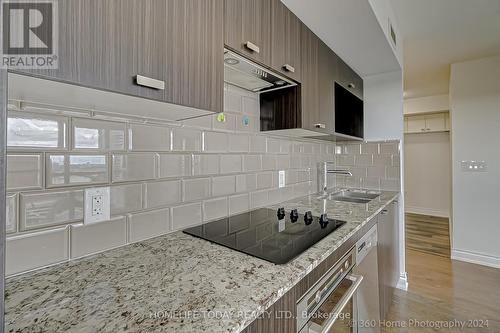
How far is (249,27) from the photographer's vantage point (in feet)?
3.47

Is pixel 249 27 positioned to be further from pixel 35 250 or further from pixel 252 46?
pixel 35 250

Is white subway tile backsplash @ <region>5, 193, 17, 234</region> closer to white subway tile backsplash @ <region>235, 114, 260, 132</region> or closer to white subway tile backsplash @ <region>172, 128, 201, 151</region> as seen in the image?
white subway tile backsplash @ <region>172, 128, 201, 151</region>

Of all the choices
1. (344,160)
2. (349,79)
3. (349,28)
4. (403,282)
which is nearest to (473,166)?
(344,160)

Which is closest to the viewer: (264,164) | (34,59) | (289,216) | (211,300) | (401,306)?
(34,59)

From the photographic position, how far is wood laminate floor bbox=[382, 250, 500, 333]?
1.84 metres

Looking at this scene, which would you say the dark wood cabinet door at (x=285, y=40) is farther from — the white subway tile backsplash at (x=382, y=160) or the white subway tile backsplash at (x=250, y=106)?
the white subway tile backsplash at (x=382, y=160)

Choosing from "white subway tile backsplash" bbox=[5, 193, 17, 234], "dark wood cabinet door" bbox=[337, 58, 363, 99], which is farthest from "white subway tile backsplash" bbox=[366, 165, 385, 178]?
"white subway tile backsplash" bbox=[5, 193, 17, 234]

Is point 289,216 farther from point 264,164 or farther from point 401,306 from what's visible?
point 401,306

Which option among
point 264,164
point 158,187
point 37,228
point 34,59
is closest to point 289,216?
point 264,164

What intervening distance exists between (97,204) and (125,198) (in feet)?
0.33

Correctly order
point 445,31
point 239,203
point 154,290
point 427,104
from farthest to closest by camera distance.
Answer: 1. point 427,104
2. point 445,31
3. point 239,203
4. point 154,290

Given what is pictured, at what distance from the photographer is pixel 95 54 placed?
0.57 m

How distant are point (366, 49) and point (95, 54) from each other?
6.46 feet

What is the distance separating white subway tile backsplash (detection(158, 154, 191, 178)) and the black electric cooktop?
0.28 metres
